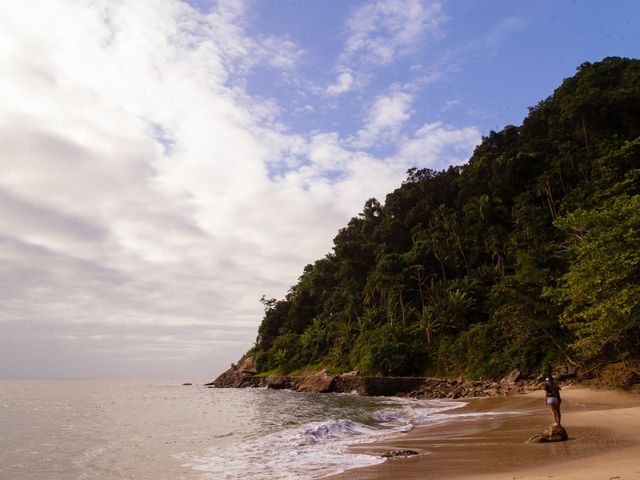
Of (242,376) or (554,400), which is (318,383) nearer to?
(242,376)

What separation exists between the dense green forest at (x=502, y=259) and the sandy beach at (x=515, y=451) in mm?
8189

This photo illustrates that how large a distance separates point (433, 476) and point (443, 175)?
6507cm

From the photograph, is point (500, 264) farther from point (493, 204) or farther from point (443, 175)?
point (443, 175)

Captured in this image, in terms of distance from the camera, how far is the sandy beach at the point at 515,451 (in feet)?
26.7

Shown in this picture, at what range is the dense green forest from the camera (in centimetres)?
2408

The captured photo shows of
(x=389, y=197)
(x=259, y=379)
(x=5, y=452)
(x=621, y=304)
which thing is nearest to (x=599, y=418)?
(x=621, y=304)

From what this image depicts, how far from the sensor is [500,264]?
50.6 m

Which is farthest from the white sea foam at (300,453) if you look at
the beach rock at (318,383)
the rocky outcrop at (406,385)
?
the beach rock at (318,383)

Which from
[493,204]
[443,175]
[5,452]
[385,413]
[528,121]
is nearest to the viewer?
[5,452]

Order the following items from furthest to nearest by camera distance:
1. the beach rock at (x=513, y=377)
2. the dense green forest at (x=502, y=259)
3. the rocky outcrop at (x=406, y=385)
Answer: the beach rock at (x=513, y=377) → the rocky outcrop at (x=406, y=385) → the dense green forest at (x=502, y=259)

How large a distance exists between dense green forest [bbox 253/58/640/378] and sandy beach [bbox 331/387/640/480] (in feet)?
26.9

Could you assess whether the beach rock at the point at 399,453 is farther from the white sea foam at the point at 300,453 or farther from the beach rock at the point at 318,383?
the beach rock at the point at 318,383

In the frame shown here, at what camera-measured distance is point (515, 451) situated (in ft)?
35.3

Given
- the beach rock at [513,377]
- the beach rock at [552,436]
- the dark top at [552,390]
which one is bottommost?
the beach rock at [552,436]
